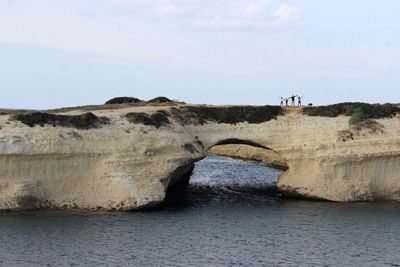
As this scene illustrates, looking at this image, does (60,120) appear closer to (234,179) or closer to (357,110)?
(234,179)

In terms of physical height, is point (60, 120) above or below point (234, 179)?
above

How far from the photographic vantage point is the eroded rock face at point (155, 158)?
141 feet

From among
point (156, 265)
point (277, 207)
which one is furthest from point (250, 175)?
point (156, 265)

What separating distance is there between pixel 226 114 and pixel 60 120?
547 inches

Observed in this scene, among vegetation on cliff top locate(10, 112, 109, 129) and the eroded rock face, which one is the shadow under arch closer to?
the eroded rock face

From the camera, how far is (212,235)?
36281 mm

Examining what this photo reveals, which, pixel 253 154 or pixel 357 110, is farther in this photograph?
pixel 253 154

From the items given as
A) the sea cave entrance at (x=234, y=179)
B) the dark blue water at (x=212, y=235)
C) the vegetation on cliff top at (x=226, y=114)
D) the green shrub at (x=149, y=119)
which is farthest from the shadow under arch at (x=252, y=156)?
the dark blue water at (x=212, y=235)

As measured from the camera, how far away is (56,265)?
29328 millimetres

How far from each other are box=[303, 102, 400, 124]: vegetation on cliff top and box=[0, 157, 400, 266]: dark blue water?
8.14m

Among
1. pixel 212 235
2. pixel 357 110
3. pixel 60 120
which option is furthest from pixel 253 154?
pixel 212 235

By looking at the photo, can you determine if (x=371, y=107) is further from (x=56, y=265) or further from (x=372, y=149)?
(x=56, y=265)

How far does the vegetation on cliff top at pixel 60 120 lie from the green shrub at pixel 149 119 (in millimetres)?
2272

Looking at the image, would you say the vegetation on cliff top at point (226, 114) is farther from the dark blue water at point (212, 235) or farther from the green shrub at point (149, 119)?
the dark blue water at point (212, 235)
